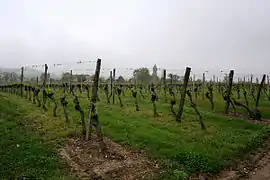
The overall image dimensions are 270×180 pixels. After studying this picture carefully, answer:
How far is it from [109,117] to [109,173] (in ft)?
27.8

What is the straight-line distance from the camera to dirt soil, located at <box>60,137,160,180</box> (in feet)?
29.3

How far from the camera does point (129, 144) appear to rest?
469 inches

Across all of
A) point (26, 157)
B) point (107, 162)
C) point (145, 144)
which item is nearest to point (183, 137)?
point (145, 144)

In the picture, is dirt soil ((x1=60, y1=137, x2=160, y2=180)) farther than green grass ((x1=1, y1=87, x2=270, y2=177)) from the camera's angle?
No

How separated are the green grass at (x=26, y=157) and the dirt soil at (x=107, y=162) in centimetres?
66

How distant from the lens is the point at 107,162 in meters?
9.99

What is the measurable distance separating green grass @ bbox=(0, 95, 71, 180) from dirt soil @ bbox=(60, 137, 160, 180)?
2.16 feet

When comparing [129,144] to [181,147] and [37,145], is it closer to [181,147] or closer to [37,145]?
[181,147]

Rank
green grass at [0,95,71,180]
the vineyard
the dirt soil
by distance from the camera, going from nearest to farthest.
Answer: green grass at [0,95,71,180] → the dirt soil → the vineyard

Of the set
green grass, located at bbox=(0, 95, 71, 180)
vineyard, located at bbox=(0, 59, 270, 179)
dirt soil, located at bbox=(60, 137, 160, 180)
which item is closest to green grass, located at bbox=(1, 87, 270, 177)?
vineyard, located at bbox=(0, 59, 270, 179)

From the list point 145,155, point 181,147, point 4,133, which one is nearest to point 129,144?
point 145,155

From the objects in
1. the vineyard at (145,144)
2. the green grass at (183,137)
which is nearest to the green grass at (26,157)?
the vineyard at (145,144)

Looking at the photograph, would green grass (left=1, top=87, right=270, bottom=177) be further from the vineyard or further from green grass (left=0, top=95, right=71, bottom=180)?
green grass (left=0, top=95, right=71, bottom=180)

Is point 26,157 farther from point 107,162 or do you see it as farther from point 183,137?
point 183,137
